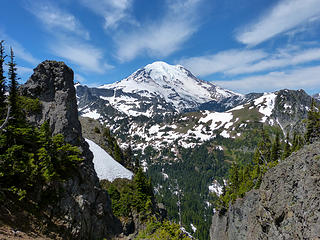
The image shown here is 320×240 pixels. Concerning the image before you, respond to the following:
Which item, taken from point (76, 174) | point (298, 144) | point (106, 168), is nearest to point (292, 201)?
point (76, 174)

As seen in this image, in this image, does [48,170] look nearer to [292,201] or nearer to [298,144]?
[292,201]

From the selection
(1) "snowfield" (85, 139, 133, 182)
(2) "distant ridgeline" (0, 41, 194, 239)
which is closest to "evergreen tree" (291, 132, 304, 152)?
(1) "snowfield" (85, 139, 133, 182)

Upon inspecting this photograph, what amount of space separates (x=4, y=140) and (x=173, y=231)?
14347 millimetres

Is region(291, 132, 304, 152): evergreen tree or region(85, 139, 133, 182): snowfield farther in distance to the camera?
region(291, 132, 304, 152): evergreen tree

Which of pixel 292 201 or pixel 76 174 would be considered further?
pixel 76 174

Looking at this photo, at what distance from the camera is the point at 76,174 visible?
70.6 ft

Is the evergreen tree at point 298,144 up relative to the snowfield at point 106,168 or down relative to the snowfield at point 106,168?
up

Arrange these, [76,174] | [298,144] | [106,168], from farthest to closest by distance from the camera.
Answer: [298,144], [106,168], [76,174]

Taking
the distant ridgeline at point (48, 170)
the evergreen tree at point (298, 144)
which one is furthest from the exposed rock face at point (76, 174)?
the evergreen tree at point (298, 144)

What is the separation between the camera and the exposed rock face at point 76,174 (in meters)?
18.3

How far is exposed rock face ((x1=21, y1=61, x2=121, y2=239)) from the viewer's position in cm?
1825

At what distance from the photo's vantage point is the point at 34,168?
15984 mm

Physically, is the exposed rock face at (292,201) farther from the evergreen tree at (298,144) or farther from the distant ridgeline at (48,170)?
the evergreen tree at (298,144)

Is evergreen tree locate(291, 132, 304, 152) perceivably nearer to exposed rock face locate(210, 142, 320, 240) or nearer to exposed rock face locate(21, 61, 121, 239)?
exposed rock face locate(210, 142, 320, 240)
